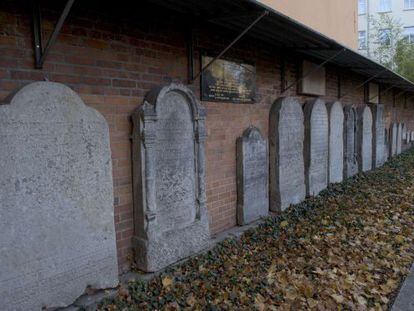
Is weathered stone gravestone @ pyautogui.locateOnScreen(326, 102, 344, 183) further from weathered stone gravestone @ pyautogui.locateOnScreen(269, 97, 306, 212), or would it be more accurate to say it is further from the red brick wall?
the red brick wall

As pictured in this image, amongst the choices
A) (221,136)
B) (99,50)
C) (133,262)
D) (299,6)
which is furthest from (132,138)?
(299,6)

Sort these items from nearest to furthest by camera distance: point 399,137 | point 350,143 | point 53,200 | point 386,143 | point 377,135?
1. point 53,200
2. point 350,143
3. point 377,135
4. point 386,143
5. point 399,137

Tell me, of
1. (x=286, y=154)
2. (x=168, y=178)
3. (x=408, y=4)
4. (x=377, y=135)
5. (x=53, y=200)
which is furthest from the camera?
(x=408, y=4)

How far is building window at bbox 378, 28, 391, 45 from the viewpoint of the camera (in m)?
22.0

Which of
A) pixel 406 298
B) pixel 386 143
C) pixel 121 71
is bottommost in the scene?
pixel 406 298

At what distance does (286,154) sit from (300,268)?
2.44m

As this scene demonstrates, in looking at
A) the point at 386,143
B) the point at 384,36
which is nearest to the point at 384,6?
the point at 384,36

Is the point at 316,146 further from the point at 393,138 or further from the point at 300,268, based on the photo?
the point at 393,138

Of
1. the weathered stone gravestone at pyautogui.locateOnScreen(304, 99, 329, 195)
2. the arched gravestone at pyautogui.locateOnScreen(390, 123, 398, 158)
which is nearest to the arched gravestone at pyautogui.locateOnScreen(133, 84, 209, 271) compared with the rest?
the weathered stone gravestone at pyautogui.locateOnScreen(304, 99, 329, 195)

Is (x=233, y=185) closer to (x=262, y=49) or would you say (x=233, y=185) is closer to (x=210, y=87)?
(x=210, y=87)

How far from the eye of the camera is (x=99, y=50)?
3.31 metres

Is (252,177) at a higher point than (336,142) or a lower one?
lower

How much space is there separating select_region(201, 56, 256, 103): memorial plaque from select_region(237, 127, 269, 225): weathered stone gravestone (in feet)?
1.72

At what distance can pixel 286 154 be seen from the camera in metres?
5.94
